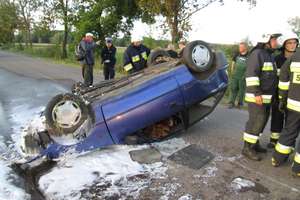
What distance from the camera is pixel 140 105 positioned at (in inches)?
162

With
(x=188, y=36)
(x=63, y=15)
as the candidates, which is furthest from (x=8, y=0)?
(x=188, y=36)

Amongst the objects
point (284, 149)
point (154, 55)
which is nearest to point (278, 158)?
point (284, 149)

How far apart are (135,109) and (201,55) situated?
120 centimetres

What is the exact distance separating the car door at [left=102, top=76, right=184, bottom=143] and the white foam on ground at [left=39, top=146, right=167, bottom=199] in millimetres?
319

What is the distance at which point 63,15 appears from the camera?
2427cm

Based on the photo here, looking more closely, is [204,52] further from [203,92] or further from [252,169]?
[252,169]

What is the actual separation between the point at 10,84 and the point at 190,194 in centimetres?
828

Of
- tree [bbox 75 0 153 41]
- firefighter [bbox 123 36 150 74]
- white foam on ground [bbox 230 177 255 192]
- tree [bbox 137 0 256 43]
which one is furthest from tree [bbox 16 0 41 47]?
white foam on ground [bbox 230 177 255 192]

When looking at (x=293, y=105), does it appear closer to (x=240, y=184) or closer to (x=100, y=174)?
(x=240, y=184)

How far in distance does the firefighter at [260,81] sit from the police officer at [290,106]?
158 mm

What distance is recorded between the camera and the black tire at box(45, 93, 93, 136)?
12.9 feet

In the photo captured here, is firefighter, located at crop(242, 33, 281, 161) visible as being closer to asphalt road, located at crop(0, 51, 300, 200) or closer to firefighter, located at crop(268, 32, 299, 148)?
firefighter, located at crop(268, 32, 299, 148)

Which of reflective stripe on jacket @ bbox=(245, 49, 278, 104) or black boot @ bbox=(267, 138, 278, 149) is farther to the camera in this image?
black boot @ bbox=(267, 138, 278, 149)

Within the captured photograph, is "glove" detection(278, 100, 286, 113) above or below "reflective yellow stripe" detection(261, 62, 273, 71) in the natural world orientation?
below
